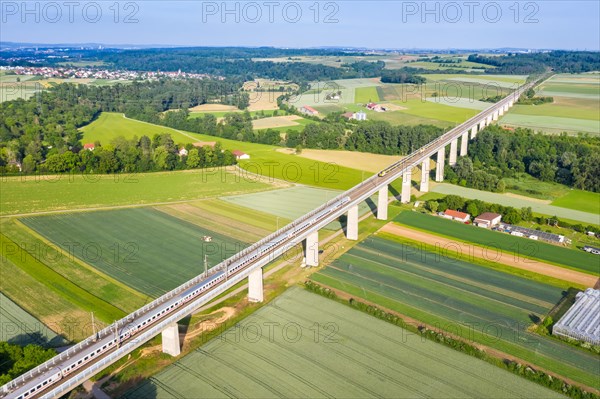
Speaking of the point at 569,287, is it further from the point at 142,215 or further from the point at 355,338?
the point at 142,215

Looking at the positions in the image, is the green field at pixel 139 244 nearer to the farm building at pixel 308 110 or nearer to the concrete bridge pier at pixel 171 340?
the concrete bridge pier at pixel 171 340

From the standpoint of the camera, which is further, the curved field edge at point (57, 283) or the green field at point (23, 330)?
the curved field edge at point (57, 283)

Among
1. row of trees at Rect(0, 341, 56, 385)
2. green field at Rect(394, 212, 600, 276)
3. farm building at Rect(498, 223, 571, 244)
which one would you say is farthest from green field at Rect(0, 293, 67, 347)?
farm building at Rect(498, 223, 571, 244)

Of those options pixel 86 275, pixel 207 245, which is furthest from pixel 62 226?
pixel 207 245

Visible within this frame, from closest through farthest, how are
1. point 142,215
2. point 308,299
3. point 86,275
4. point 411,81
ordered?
1. point 308,299
2. point 86,275
3. point 142,215
4. point 411,81

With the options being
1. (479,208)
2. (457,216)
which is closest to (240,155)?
(457,216)

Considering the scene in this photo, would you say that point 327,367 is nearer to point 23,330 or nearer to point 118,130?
point 23,330

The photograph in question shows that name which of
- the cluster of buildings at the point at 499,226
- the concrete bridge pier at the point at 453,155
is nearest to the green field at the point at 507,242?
the cluster of buildings at the point at 499,226
